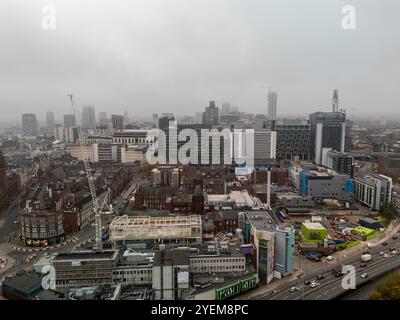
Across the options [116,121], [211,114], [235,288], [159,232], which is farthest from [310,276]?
[116,121]

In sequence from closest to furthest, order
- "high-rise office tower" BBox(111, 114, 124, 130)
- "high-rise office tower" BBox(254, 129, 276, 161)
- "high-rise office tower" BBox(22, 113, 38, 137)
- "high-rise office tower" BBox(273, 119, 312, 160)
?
"high-rise office tower" BBox(254, 129, 276, 161)
"high-rise office tower" BBox(273, 119, 312, 160)
"high-rise office tower" BBox(22, 113, 38, 137)
"high-rise office tower" BBox(111, 114, 124, 130)

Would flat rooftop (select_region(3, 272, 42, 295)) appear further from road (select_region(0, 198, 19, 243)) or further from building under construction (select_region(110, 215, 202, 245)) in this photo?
road (select_region(0, 198, 19, 243))

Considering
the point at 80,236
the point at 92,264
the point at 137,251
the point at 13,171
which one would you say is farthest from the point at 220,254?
the point at 13,171

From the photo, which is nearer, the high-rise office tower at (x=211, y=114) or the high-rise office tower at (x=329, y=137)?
the high-rise office tower at (x=329, y=137)

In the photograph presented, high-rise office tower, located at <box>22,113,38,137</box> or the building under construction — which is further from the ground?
high-rise office tower, located at <box>22,113,38,137</box>

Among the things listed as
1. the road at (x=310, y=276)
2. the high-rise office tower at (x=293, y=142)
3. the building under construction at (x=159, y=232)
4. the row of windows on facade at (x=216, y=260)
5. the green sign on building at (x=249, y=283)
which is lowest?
the road at (x=310, y=276)

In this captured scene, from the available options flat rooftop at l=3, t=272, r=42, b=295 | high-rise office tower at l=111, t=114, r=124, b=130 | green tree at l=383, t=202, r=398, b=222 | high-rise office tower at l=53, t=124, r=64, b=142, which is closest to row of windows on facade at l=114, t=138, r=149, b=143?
high-rise office tower at l=53, t=124, r=64, b=142

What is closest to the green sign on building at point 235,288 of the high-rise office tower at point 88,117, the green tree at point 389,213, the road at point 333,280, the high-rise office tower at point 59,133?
the road at point 333,280

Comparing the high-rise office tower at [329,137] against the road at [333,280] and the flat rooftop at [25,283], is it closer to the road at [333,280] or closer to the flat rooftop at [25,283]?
the road at [333,280]

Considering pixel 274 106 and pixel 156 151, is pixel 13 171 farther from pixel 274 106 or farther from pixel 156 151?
pixel 274 106
